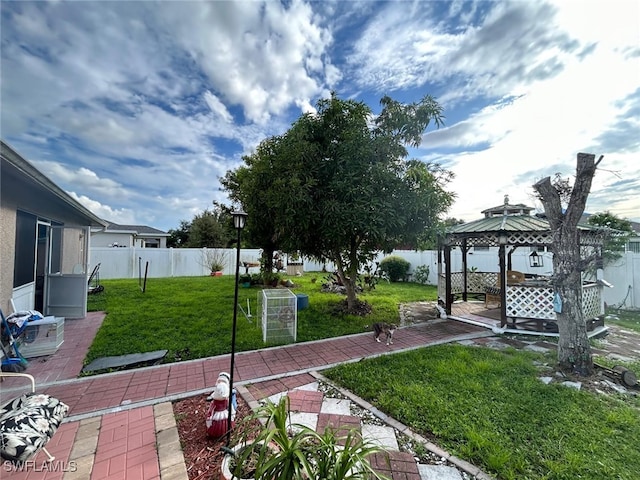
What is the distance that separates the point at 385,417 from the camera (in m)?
3.00

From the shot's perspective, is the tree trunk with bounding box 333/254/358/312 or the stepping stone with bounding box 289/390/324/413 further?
the tree trunk with bounding box 333/254/358/312

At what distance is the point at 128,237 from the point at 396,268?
20497 millimetres

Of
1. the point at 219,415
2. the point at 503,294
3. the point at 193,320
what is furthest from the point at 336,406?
the point at 503,294

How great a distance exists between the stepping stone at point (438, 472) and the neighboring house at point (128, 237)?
21.9 m

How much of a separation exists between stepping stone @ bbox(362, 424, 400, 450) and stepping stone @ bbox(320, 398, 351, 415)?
1.07 ft

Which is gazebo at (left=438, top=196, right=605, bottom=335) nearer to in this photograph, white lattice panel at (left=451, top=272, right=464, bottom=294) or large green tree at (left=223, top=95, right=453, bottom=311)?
large green tree at (left=223, top=95, right=453, bottom=311)

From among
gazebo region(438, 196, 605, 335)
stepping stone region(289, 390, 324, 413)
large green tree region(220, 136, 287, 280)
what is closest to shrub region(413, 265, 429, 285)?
gazebo region(438, 196, 605, 335)

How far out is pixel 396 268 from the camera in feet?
48.2

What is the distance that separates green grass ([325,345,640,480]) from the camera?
2352 millimetres

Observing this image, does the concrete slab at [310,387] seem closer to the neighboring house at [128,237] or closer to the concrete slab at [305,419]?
the concrete slab at [305,419]

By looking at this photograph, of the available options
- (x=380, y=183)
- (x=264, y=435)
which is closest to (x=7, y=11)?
(x=264, y=435)

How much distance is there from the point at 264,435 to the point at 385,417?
1.86m

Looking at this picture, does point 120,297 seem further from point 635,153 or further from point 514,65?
point 635,153

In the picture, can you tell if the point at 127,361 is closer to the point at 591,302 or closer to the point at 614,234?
the point at 591,302
